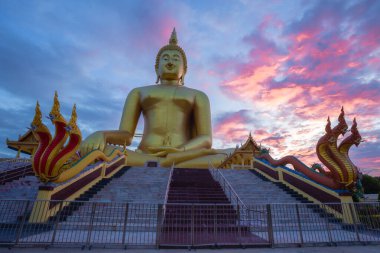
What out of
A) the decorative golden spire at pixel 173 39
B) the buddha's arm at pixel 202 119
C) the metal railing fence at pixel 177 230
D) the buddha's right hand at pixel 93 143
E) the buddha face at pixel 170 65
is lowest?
the metal railing fence at pixel 177 230

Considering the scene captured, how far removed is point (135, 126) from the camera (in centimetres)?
1994

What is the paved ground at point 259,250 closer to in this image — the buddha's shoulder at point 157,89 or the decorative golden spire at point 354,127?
the decorative golden spire at point 354,127

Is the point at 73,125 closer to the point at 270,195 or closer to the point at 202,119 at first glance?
the point at 270,195

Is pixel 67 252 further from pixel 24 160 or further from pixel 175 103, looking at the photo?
pixel 175 103

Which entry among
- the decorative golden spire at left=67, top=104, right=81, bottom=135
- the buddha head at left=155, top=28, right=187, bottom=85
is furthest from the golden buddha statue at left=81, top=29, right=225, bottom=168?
the decorative golden spire at left=67, top=104, right=81, bottom=135

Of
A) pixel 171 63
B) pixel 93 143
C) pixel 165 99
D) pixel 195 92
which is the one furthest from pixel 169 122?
pixel 93 143

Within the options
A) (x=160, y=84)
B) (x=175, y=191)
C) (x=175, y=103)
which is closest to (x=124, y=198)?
(x=175, y=191)

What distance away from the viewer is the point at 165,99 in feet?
63.5

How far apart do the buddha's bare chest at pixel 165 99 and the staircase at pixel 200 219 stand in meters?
9.39

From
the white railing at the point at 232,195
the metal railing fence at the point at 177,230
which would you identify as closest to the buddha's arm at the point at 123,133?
the white railing at the point at 232,195

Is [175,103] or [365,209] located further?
[175,103]

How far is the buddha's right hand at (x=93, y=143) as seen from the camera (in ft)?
48.9

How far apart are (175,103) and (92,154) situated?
975 cm

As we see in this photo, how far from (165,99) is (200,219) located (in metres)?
14.2
